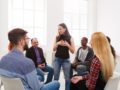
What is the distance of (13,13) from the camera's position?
6.65 m

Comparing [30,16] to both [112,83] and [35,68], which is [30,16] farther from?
[112,83]

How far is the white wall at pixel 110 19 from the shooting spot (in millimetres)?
6855

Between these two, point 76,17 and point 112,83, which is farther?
point 76,17

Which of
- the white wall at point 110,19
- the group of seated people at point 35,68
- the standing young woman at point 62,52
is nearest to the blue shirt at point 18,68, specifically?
the group of seated people at point 35,68

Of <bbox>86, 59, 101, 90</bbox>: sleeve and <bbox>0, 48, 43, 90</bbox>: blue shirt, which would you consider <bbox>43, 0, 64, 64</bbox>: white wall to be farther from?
<bbox>0, 48, 43, 90</bbox>: blue shirt

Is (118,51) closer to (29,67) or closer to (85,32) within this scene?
(85,32)

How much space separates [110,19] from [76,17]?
1.08 metres

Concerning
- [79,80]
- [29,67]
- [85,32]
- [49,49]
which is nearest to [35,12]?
[49,49]

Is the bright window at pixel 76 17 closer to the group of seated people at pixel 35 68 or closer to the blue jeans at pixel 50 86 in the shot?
the group of seated people at pixel 35 68

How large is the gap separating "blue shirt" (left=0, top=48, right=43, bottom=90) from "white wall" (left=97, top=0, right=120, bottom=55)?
439 cm

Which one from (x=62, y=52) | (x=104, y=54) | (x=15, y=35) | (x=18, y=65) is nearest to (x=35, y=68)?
(x=18, y=65)

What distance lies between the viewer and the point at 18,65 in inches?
107

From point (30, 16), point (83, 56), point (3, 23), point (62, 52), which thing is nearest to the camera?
point (62, 52)

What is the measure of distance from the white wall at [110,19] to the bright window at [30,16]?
171cm
